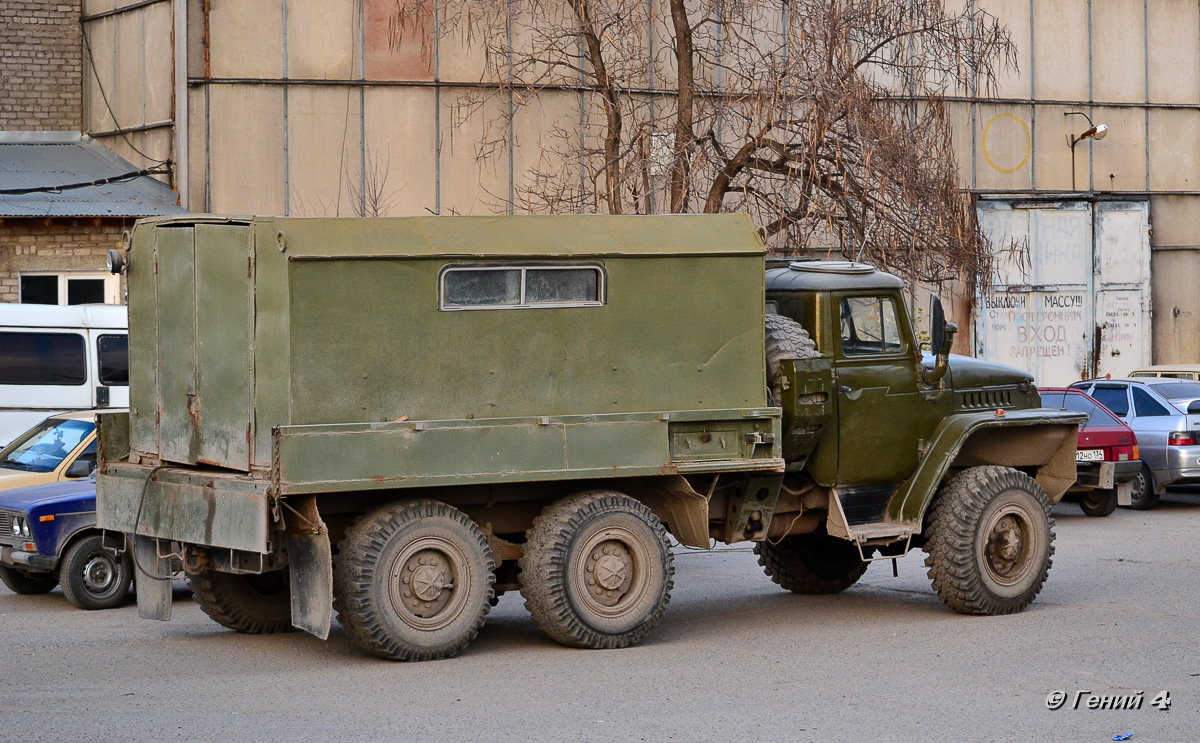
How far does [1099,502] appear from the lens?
18.8m

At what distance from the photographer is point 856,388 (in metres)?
10.6

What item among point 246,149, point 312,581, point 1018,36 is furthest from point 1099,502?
point 246,149

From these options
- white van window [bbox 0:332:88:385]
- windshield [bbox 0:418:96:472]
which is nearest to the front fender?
windshield [bbox 0:418:96:472]

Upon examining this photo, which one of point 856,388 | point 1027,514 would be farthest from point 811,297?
point 1027,514

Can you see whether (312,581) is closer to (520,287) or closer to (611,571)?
(611,571)

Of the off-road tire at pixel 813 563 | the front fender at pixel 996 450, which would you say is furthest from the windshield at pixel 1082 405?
the off-road tire at pixel 813 563

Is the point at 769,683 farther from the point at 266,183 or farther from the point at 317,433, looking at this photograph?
the point at 266,183

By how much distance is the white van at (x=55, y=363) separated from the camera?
16844 mm

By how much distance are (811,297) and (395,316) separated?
3.21 meters

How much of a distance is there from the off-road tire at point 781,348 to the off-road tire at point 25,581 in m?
6.77

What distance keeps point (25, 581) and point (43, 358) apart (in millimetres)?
4626

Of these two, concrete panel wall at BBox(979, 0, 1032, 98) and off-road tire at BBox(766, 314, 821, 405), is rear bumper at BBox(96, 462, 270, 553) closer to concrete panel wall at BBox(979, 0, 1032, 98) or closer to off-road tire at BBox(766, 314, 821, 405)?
off-road tire at BBox(766, 314, 821, 405)

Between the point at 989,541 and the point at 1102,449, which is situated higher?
the point at 1102,449

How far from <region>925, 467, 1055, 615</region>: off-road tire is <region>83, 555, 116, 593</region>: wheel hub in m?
6.62
